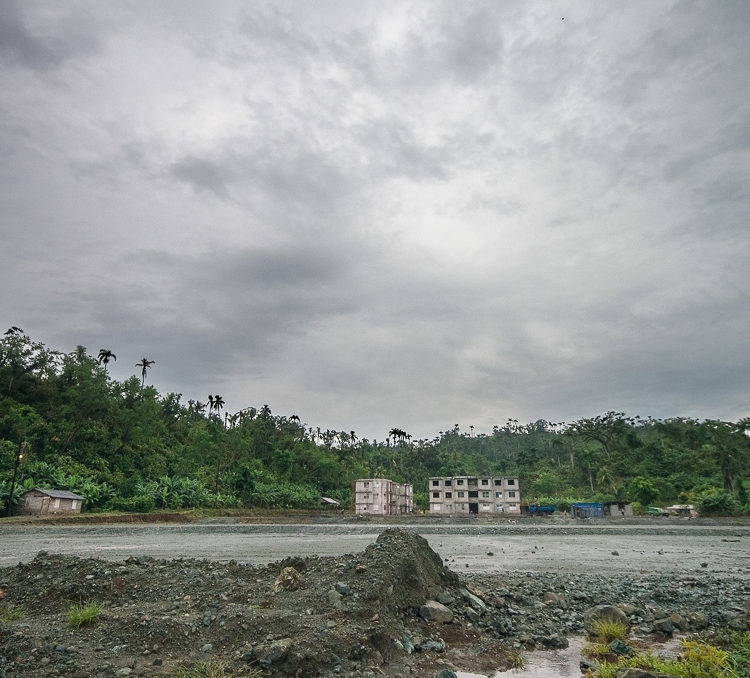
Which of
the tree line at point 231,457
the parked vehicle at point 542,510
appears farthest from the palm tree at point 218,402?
the parked vehicle at point 542,510

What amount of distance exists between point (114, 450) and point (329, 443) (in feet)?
236

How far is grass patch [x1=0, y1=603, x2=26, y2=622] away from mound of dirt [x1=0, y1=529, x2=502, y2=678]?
0.03 metres

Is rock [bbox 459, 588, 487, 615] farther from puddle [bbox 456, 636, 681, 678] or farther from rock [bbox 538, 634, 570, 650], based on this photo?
puddle [bbox 456, 636, 681, 678]

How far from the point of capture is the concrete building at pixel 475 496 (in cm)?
10819

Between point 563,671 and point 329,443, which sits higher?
point 329,443

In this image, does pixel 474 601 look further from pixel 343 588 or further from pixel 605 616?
pixel 343 588

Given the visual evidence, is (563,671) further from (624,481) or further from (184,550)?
(624,481)

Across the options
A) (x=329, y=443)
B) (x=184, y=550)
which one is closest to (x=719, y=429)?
(x=329, y=443)

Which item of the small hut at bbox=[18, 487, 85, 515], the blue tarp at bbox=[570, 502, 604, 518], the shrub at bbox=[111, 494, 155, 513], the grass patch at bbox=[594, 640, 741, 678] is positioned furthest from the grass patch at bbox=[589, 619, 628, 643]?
the blue tarp at bbox=[570, 502, 604, 518]

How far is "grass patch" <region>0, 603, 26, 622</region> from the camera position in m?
10.4

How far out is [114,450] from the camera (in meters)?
91.0

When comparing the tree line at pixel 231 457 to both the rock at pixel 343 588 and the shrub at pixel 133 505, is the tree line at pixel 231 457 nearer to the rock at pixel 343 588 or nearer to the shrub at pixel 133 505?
the shrub at pixel 133 505

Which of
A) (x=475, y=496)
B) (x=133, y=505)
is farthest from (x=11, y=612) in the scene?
(x=475, y=496)

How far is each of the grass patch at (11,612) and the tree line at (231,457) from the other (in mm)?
61623
